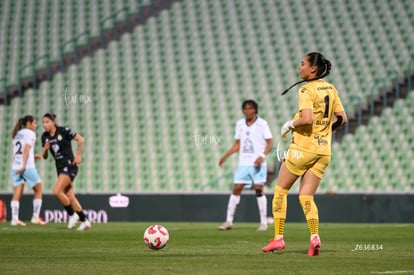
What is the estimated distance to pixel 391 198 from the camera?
1802cm

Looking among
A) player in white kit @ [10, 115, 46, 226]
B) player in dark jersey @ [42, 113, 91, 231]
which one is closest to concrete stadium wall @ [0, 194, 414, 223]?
player in white kit @ [10, 115, 46, 226]

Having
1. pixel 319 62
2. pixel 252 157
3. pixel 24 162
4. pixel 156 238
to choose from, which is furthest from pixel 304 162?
pixel 24 162

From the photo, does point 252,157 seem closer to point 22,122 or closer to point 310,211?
point 22,122

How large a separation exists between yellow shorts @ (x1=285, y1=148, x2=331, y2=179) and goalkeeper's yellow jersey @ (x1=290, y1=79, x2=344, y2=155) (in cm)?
5

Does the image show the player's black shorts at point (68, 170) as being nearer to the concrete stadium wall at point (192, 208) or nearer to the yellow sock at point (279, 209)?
the concrete stadium wall at point (192, 208)

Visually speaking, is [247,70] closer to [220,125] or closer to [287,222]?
[220,125]

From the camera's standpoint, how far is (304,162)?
8.92 metres

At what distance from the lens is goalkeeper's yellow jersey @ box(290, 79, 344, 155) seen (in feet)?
29.1

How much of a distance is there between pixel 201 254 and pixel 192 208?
9696 millimetres

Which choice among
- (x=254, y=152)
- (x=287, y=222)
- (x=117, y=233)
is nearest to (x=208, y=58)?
(x=287, y=222)

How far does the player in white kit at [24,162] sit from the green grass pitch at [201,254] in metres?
3.27

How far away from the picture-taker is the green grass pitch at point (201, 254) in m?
7.33

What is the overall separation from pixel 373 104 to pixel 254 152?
8273mm

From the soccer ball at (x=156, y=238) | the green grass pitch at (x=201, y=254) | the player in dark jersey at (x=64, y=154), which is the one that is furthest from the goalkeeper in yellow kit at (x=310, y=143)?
the player in dark jersey at (x=64, y=154)
